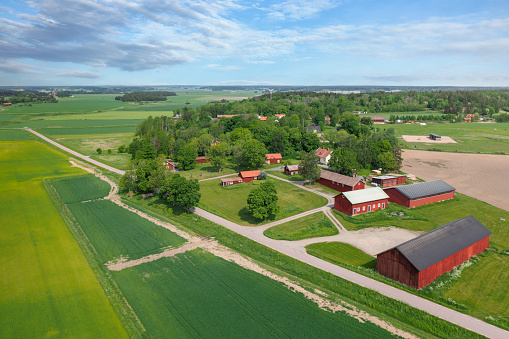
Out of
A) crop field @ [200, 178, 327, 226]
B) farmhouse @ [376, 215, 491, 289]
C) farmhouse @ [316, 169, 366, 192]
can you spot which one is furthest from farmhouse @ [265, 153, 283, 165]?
farmhouse @ [376, 215, 491, 289]

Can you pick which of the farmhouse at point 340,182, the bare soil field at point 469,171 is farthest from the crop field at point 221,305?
the bare soil field at point 469,171

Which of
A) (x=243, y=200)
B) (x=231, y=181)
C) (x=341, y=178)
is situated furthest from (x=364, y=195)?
(x=231, y=181)

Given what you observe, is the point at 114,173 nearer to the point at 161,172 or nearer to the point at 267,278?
the point at 161,172

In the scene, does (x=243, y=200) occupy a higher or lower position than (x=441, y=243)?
lower

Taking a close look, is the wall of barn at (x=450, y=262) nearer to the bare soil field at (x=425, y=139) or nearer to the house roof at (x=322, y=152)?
the house roof at (x=322, y=152)

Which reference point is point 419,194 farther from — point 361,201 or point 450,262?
point 450,262

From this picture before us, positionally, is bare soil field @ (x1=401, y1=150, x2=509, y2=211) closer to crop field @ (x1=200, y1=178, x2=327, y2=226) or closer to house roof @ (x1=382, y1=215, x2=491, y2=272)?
house roof @ (x1=382, y1=215, x2=491, y2=272)
